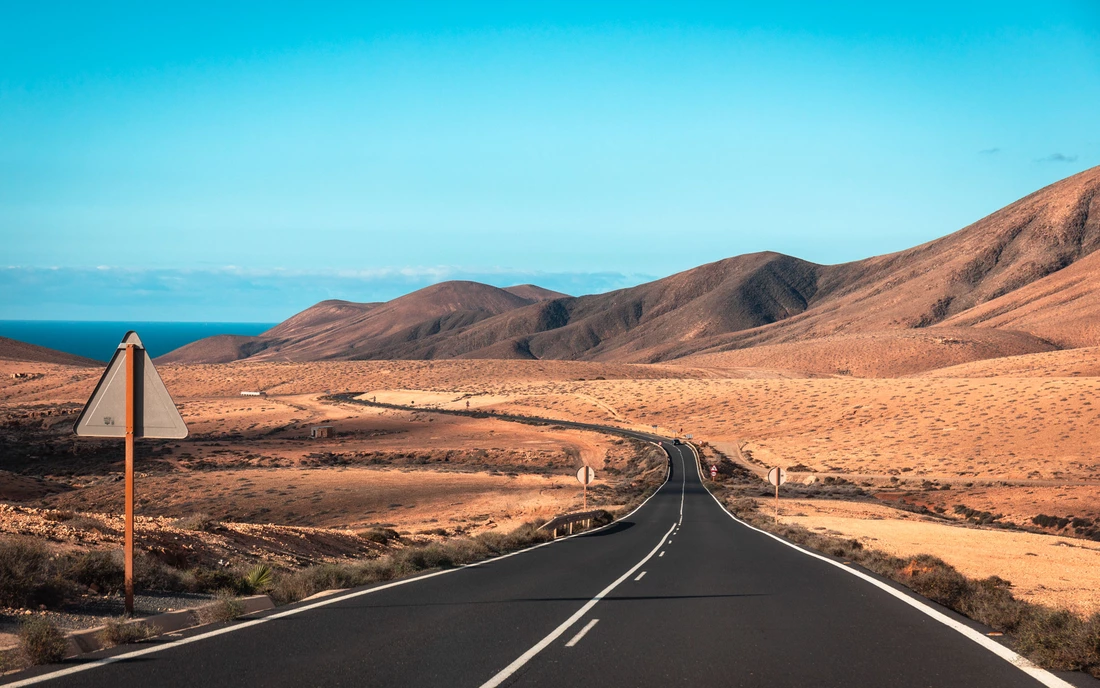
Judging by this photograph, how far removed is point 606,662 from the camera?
816cm

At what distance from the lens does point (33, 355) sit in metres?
148

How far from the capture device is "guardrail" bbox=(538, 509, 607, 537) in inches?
982

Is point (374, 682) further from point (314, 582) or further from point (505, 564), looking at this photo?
point (505, 564)

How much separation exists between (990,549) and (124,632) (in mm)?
24166

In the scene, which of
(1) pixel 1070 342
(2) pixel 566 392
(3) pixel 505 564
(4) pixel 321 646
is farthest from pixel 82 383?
(1) pixel 1070 342

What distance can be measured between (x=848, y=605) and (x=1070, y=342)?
144823mm

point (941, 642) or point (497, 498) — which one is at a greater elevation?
point (941, 642)

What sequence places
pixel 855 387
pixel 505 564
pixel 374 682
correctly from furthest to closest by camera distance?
pixel 855 387, pixel 505 564, pixel 374 682

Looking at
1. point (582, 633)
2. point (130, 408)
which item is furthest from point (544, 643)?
point (130, 408)

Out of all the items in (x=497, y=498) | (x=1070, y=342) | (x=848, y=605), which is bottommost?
(x=497, y=498)

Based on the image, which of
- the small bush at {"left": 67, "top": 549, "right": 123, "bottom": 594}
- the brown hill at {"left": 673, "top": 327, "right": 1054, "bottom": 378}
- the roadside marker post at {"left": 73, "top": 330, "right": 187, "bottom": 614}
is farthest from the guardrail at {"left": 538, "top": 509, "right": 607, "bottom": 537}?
the brown hill at {"left": 673, "top": 327, "right": 1054, "bottom": 378}

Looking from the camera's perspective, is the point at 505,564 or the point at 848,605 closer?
the point at 848,605

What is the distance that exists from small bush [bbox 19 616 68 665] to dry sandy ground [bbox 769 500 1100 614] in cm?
1330

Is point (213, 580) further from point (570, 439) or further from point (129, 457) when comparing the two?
point (570, 439)
